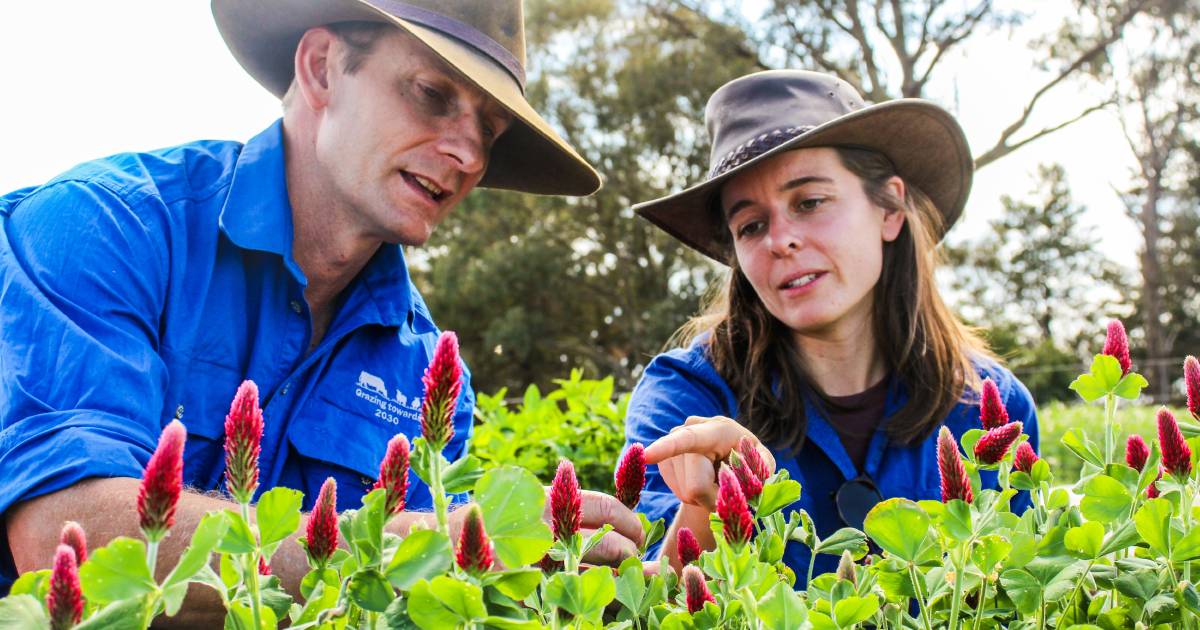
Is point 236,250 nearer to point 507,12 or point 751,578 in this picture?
point 507,12

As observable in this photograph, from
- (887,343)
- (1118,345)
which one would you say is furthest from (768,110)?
(1118,345)

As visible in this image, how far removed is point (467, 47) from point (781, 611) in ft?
7.88

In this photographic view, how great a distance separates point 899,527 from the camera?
0.93 metres

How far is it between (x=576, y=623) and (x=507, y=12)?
2.59 m

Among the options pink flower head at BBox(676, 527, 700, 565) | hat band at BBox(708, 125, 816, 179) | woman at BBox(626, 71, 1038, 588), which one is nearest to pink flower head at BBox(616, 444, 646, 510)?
pink flower head at BBox(676, 527, 700, 565)

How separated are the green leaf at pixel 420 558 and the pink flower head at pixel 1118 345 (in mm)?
921

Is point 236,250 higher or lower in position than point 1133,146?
lower

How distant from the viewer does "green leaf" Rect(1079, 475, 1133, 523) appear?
104 centimetres

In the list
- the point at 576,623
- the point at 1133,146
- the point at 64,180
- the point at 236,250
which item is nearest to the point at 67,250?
the point at 64,180

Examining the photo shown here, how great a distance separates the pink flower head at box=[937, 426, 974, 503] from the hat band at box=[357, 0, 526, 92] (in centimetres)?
218

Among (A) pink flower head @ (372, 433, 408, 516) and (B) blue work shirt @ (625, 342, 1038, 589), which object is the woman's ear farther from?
(A) pink flower head @ (372, 433, 408, 516)

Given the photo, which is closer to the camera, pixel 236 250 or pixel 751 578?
pixel 751 578

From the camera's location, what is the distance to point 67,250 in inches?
85.7

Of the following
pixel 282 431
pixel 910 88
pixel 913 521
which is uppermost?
pixel 910 88
